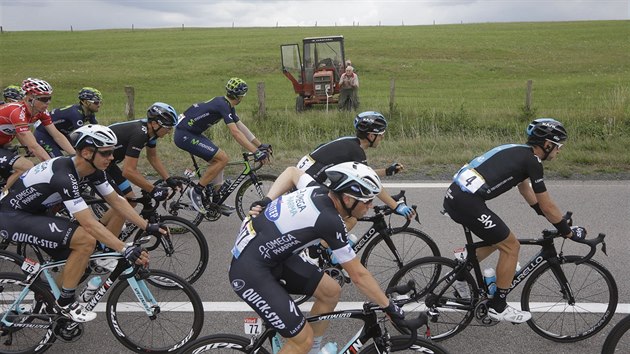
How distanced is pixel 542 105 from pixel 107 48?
4428 cm

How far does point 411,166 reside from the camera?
10250mm

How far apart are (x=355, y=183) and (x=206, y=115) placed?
4.64m

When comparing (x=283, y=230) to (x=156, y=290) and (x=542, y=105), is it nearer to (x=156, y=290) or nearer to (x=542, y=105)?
(x=156, y=290)

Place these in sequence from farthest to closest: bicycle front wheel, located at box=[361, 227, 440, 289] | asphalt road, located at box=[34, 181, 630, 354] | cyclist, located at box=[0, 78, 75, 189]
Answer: cyclist, located at box=[0, 78, 75, 189] < bicycle front wheel, located at box=[361, 227, 440, 289] < asphalt road, located at box=[34, 181, 630, 354]

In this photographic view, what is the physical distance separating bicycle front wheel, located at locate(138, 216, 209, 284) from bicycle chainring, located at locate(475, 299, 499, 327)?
2.78m

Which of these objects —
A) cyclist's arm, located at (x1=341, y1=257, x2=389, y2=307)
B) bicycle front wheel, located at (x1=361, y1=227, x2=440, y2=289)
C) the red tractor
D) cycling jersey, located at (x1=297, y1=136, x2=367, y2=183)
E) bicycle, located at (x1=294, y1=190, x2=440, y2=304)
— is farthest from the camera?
the red tractor

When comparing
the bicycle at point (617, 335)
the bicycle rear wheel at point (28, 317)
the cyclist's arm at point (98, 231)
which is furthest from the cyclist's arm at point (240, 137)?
the bicycle at point (617, 335)

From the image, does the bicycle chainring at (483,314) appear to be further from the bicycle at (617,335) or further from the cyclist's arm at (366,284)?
the cyclist's arm at (366,284)

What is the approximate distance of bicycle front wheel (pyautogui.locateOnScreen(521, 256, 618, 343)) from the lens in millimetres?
4738

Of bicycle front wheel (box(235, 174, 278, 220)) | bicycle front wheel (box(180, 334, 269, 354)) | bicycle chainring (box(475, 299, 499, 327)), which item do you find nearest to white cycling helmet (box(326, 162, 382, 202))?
bicycle front wheel (box(180, 334, 269, 354))

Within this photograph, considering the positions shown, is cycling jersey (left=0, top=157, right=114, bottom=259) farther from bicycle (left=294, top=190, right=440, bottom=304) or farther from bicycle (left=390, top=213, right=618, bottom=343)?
bicycle (left=390, top=213, right=618, bottom=343)

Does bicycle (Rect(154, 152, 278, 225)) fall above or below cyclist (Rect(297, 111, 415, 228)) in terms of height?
below

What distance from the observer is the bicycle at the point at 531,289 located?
4684 millimetres

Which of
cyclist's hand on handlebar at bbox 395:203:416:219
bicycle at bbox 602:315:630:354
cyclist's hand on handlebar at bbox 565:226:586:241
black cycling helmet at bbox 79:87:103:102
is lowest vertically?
bicycle at bbox 602:315:630:354
